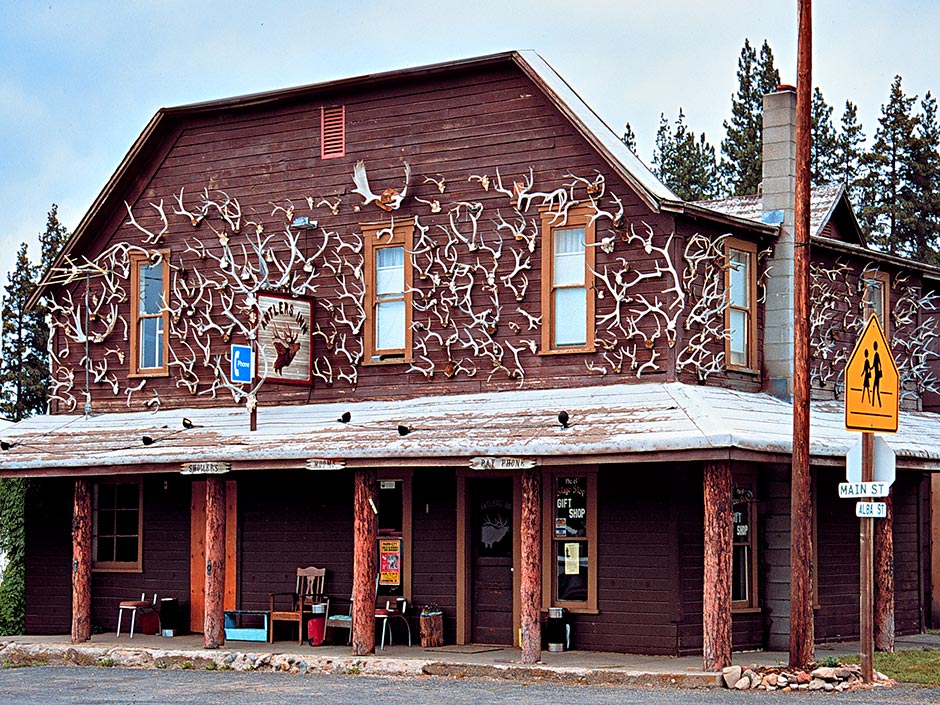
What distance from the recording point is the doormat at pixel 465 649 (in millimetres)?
20562

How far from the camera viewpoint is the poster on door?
2213 cm

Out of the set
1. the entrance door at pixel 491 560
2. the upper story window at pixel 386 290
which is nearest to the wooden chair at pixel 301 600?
the entrance door at pixel 491 560

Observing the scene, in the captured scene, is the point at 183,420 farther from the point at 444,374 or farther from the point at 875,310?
the point at 875,310

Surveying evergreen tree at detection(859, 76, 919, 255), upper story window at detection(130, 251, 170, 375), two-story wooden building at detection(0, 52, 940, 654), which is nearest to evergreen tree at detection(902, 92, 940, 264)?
evergreen tree at detection(859, 76, 919, 255)

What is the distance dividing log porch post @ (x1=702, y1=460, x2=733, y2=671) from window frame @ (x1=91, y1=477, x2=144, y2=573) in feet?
31.7

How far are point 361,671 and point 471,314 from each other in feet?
16.1

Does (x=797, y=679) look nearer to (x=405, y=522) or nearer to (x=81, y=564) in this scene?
(x=405, y=522)

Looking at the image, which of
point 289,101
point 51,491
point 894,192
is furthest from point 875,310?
point 894,192

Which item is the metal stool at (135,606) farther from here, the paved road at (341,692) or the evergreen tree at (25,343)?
the evergreen tree at (25,343)

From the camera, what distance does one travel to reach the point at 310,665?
66.0 ft

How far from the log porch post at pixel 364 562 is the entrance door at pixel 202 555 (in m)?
3.62

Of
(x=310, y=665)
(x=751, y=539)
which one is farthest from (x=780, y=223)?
(x=310, y=665)

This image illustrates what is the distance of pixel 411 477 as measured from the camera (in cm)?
2217

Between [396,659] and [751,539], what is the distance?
16.2 feet
